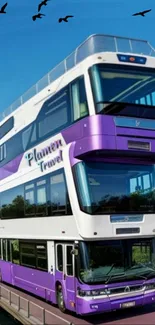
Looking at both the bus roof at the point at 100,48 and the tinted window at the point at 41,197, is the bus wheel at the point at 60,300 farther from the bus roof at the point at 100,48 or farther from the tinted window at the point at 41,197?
the bus roof at the point at 100,48

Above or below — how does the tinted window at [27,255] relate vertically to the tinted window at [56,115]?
below

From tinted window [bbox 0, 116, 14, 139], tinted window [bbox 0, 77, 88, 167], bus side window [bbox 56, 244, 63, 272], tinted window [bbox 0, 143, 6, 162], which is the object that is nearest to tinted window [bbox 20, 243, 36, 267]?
bus side window [bbox 56, 244, 63, 272]

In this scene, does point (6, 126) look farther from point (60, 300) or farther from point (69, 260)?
point (60, 300)

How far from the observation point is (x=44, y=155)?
13.3 m

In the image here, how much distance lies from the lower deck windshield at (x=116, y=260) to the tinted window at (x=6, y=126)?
7.76 meters

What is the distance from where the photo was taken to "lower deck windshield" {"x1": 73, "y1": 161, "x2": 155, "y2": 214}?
10852 mm

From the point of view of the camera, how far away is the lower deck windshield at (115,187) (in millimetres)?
10852

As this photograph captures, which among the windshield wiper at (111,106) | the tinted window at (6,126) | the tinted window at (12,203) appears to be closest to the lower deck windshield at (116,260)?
the windshield wiper at (111,106)

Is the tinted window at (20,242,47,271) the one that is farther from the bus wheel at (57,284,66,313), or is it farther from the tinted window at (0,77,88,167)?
the tinted window at (0,77,88,167)

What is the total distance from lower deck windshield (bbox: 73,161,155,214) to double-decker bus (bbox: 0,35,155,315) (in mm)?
25

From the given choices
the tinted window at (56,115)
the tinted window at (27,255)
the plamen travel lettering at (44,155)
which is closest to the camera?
the tinted window at (56,115)

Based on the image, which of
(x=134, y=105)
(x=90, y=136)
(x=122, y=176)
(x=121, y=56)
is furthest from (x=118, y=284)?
(x=121, y=56)

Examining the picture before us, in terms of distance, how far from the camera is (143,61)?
38.6 feet

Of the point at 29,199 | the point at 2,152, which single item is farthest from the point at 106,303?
the point at 2,152
